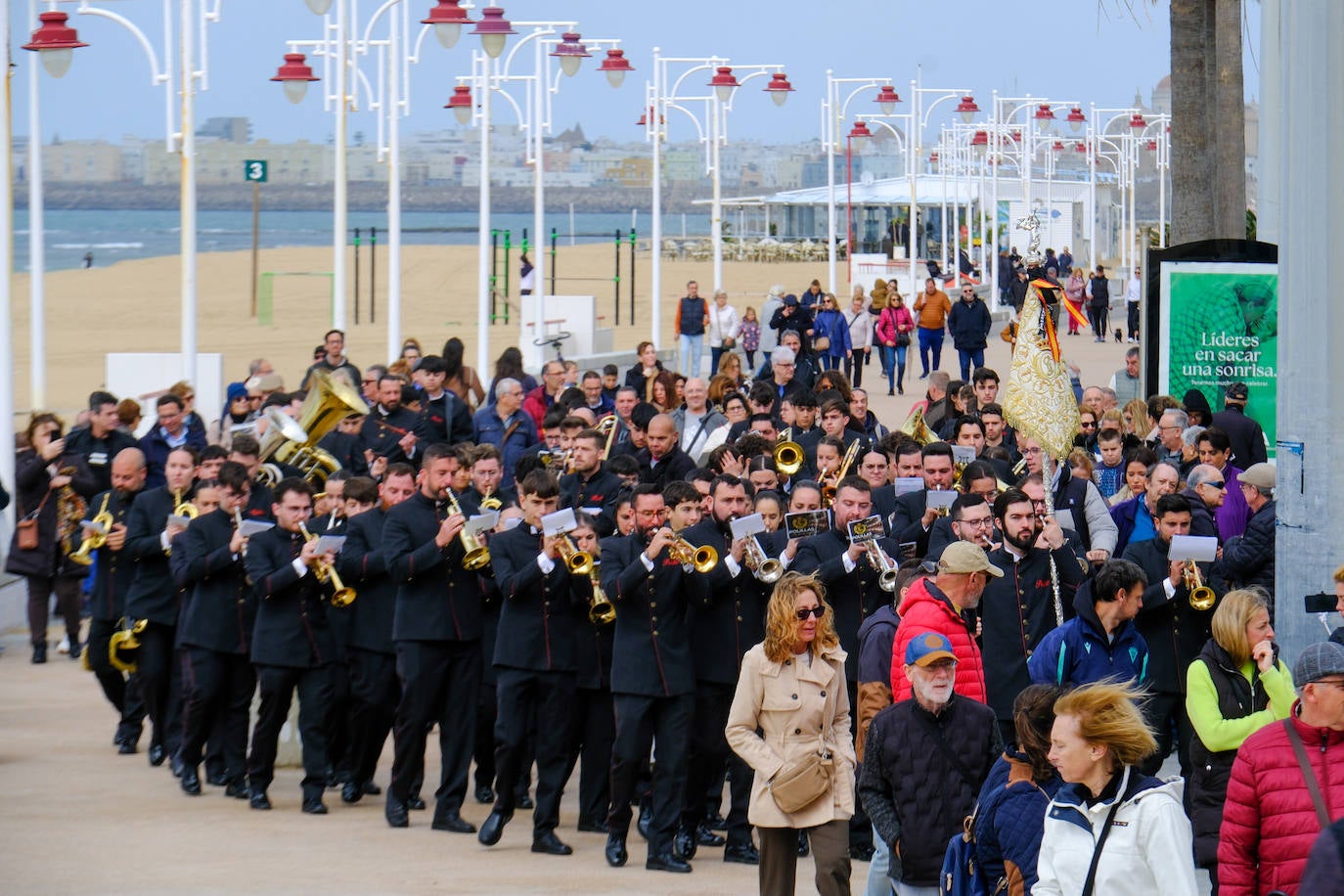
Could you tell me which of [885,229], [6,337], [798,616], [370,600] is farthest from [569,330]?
[885,229]

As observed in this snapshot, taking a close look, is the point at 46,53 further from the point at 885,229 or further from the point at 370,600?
the point at 885,229

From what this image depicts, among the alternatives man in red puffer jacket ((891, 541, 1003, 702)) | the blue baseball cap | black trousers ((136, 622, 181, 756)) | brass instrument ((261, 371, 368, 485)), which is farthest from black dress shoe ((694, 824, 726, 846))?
brass instrument ((261, 371, 368, 485))

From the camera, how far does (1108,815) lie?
18.6ft

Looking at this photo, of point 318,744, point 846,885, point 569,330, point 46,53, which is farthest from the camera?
point 569,330

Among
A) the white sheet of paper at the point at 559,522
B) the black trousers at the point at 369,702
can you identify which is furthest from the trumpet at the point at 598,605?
the black trousers at the point at 369,702

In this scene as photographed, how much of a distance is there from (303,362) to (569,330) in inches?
464

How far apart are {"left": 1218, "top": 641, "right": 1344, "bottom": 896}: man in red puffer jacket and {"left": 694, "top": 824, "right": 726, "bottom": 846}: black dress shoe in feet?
15.2

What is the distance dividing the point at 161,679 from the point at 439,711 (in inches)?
81.4

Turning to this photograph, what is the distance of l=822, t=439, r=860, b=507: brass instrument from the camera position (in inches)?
476

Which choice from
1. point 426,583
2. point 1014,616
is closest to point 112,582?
point 426,583

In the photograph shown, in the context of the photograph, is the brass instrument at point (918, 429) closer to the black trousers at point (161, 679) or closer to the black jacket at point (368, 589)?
the black jacket at point (368, 589)

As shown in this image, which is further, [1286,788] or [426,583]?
[426,583]

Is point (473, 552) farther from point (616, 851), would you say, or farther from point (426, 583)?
point (616, 851)

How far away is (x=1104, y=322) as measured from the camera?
1730 inches
